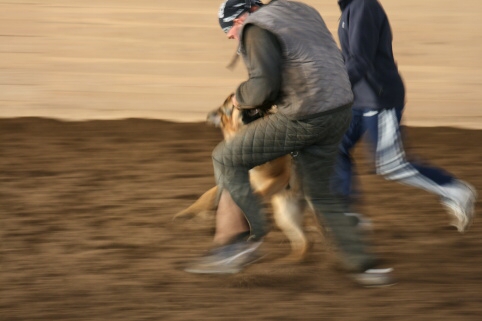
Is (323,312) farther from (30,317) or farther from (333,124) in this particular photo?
(30,317)

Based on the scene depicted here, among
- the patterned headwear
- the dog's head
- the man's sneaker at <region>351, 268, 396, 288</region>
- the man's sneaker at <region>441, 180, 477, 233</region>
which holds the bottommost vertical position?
the man's sneaker at <region>351, 268, 396, 288</region>

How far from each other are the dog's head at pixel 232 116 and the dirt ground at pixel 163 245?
0.86m

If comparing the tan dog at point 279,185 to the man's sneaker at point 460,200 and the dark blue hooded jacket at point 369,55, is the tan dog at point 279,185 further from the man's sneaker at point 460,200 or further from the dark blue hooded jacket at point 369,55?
the man's sneaker at point 460,200

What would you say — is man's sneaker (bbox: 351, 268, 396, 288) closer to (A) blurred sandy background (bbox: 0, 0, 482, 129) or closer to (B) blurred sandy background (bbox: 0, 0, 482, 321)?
(B) blurred sandy background (bbox: 0, 0, 482, 321)

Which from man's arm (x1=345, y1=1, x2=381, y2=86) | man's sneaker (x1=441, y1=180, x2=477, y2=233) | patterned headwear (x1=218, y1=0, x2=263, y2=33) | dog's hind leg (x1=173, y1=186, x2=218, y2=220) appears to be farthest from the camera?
dog's hind leg (x1=173, y1=186, x2=218, y2=220)

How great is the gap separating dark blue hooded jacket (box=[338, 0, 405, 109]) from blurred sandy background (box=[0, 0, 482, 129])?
3.31m

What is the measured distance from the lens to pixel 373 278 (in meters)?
5.07

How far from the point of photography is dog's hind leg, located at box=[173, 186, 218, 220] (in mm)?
5723

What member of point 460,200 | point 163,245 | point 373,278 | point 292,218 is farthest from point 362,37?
point 163,245

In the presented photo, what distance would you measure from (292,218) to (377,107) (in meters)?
0.83

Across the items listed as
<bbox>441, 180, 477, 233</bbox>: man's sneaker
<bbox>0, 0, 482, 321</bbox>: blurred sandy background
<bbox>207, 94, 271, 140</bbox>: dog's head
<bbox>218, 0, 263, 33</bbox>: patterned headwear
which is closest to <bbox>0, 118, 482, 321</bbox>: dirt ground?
<bbox>0, 0, 482, 321</bbox>: blurred sandy background

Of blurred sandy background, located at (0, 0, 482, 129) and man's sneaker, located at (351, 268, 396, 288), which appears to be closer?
man's sneaker, located at (351, 268, 396, 288)

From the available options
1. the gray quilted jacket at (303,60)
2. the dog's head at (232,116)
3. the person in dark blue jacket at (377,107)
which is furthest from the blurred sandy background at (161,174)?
the gray quilted jacket at (303,60)

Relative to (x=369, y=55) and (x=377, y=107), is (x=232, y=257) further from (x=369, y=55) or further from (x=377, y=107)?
(x=369, y=55)
